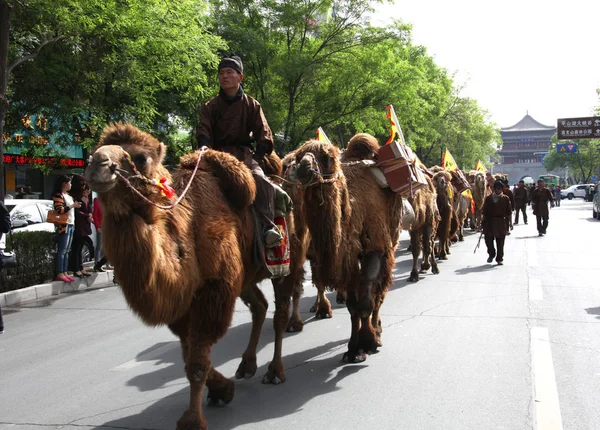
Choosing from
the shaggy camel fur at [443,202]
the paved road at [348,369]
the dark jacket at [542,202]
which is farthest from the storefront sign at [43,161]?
the dark jacket at [542,202]

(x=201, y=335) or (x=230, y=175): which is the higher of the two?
(x=230, y=175)

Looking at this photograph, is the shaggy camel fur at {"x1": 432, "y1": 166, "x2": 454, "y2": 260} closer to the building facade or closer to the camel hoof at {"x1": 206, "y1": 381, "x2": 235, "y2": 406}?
the camel hoof at {"x1": 206, "y1": 381, "x2": 235, "y2": 406}

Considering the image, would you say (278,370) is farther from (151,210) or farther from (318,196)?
(151,210)

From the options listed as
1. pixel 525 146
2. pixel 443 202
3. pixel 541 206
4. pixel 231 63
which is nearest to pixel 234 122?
pixel 231 63

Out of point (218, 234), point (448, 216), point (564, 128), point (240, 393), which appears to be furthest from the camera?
point (564, 128)

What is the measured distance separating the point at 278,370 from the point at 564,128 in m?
46.0

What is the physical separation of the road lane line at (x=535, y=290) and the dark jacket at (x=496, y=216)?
273cm

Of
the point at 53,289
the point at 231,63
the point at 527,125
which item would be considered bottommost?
the point at 53,289

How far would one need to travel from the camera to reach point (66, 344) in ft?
24.9

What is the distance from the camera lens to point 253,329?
19.5 feet

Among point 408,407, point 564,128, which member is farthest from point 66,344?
point 564,128

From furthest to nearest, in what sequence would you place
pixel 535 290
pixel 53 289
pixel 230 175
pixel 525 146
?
pixel 525 146
pixel 53 289
pixel 535 290
pixel 230 175

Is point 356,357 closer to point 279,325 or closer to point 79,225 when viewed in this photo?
point 279,325

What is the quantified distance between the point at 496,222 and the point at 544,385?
971 cm
